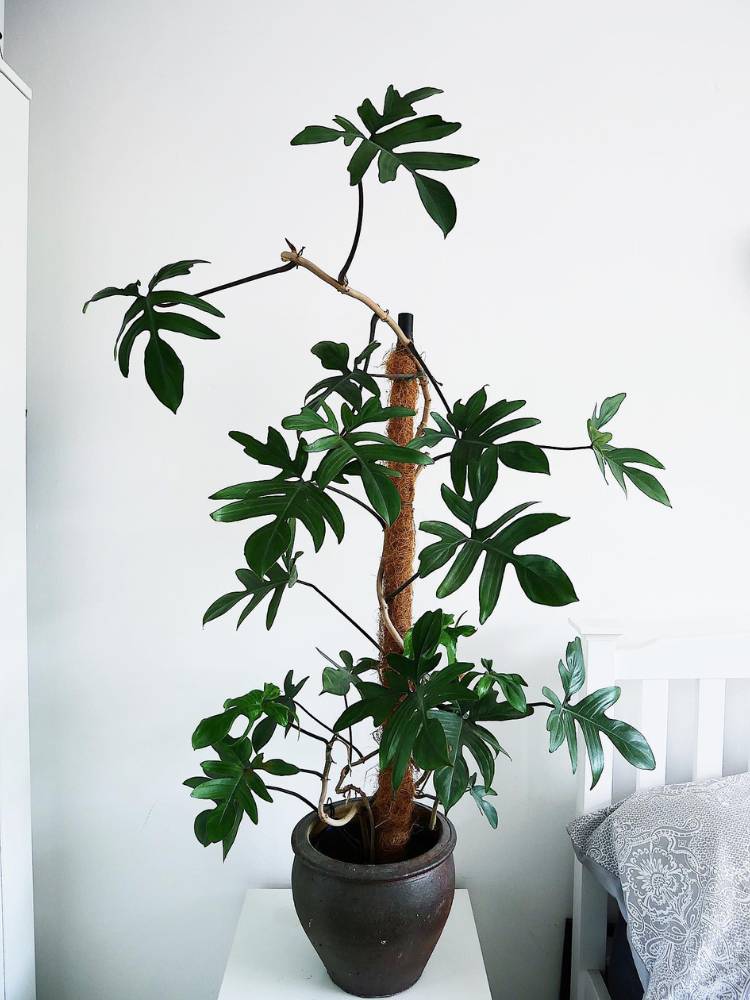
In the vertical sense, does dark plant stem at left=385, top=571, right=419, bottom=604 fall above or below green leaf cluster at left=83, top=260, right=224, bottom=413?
below

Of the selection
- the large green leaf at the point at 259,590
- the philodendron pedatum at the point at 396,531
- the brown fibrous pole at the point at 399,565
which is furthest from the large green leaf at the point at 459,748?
the large green leaf at the point at 259,590

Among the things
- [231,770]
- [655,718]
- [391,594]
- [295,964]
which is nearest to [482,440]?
[391,594]

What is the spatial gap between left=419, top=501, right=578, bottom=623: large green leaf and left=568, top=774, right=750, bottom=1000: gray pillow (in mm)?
605

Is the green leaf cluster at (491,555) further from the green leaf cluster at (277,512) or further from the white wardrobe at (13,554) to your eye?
the white wardrobe at (13,554)

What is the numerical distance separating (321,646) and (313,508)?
74 cm

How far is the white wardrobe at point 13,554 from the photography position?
4.07ft

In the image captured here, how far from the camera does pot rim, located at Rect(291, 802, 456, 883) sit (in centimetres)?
A: 108

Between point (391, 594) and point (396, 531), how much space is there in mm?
85

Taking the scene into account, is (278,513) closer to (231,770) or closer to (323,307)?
(231,770)

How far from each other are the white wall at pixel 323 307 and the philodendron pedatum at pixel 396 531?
34 cm

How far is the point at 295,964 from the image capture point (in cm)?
125

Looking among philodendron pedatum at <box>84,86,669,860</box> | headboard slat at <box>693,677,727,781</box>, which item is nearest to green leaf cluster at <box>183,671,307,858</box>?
philodendron pedatum at <box>84,86,669,860</box>

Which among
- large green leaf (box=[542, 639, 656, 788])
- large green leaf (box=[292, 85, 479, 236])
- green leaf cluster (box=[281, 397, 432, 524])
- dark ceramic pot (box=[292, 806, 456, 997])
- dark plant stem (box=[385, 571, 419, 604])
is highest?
large green leaf (box=[292, 85, 479, 236])

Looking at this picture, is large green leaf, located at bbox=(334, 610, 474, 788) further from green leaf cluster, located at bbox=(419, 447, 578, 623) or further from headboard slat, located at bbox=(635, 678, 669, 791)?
headboard slat, located at bbox=(635, 678, 669, 791)
